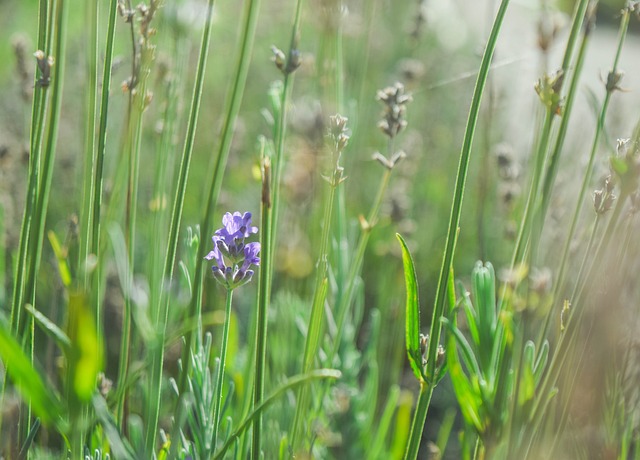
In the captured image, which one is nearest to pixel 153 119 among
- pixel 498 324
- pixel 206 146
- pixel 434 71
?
pixel 206 146

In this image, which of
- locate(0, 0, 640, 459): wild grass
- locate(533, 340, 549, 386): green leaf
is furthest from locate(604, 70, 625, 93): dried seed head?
locate(533, 340, 549, 386): green leaf

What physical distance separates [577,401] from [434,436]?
3.25 feet

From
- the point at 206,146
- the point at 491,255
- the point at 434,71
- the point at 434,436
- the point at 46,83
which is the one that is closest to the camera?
the point at 46,83

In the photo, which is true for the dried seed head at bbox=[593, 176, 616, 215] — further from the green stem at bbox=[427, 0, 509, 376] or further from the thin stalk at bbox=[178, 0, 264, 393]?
the thin stalk at bbox=[178, 0, 264, 393]

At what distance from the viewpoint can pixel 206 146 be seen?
238cm

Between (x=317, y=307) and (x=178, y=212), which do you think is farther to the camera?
(x=317, y=307)

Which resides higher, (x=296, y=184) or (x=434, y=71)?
(x=434, y=71)

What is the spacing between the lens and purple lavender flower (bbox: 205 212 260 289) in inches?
24.7

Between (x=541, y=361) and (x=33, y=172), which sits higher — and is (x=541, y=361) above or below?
below

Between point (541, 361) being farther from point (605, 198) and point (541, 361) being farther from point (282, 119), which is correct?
point (282, 119)

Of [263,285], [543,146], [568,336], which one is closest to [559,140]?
[543,146]

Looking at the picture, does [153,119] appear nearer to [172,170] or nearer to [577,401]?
[172,170]

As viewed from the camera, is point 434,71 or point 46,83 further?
point 434,71

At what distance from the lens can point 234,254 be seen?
64 centimetres
